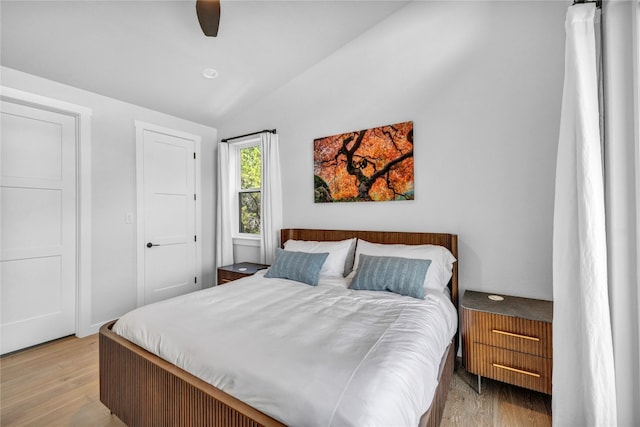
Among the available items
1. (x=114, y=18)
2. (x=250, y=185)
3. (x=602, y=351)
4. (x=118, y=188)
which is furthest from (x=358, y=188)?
(x=118, y=188)

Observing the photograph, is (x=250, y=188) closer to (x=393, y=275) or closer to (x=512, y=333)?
(x=393, y=275)

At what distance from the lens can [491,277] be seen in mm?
2215

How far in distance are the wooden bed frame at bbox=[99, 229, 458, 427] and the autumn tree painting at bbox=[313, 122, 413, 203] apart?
145 centimetres

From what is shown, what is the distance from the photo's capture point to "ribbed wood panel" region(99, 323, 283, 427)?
1076 mm

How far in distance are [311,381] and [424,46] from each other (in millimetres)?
2652

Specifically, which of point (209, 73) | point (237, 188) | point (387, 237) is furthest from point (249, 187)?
point (387, 237)

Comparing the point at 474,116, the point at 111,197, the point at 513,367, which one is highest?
the point at 474,116

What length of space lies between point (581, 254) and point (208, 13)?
2275 mm

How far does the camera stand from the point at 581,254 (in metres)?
1.20

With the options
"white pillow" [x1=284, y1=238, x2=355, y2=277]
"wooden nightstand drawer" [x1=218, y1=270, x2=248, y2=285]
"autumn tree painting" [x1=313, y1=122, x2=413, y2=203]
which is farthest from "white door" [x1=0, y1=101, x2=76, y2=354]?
"autumn tree painting" [x1=313, y1=122, x2=413, y2=203]

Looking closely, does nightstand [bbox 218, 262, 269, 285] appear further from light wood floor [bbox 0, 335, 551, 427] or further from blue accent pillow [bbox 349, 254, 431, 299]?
blue accent pillow [bbox 349, 254, 431, 299]

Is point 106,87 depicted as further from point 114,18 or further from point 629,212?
point 629,212

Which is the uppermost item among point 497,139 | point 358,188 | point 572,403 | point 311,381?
point 497,139

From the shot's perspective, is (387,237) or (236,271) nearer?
(387,237)
